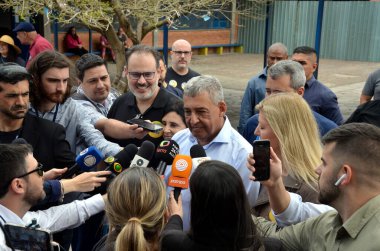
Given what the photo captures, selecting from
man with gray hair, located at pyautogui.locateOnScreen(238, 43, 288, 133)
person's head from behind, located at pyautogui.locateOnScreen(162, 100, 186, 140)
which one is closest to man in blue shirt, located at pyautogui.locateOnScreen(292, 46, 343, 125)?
man with gray hair, located at pyautogui.locateOnScreen(238, 43, 288, 133)

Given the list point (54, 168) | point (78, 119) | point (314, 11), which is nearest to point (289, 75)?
point (78, 119)

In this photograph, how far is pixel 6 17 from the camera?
15430 millimetres

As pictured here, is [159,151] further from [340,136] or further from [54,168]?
[340,136]

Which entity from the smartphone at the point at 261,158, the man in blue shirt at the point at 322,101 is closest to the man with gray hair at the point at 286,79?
the man in blue shirt at the point at 322,101

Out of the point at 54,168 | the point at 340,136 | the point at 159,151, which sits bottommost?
the point at 54,168

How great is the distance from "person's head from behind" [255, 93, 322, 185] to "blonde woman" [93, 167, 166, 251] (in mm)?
805

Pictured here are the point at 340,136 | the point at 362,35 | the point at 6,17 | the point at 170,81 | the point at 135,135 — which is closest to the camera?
the point at 340,136

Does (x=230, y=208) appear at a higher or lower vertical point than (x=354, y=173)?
lower

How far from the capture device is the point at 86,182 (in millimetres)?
2816

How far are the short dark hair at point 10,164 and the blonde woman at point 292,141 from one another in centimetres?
132

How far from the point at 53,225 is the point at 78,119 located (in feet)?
3.69

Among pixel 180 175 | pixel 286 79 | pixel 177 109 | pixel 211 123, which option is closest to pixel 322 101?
pixel 286 79

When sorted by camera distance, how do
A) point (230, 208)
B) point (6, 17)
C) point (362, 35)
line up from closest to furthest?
point (230, 208) < point (6, 17) < point (362, 35)

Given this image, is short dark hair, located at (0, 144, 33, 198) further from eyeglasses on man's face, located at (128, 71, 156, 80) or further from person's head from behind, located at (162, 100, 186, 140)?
eyeglasses on man's face, located at (128, 71, 156, 80)
